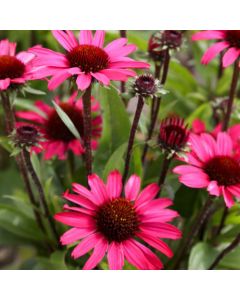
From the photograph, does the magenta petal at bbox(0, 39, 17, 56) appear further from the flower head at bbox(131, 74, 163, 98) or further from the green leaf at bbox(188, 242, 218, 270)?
the green leaf at bbox(188, 242, 218, 270)

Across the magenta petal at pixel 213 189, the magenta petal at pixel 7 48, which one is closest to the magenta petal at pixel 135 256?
the magenta petal at pixel 213 189

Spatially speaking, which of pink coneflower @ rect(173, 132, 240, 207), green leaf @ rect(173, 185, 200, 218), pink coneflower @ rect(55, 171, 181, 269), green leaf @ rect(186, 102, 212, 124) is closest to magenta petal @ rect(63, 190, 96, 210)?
pink coneflower @ rect(55, 171, 181, 269)

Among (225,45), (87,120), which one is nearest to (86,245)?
(87,120)

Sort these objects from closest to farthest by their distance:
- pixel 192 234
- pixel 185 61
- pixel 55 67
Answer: pixel 55 67 < pixel 192 234 < pixel 185 61

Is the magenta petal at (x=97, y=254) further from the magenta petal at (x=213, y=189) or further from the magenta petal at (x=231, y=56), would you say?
the magenta petal at (x=231, y=56)
